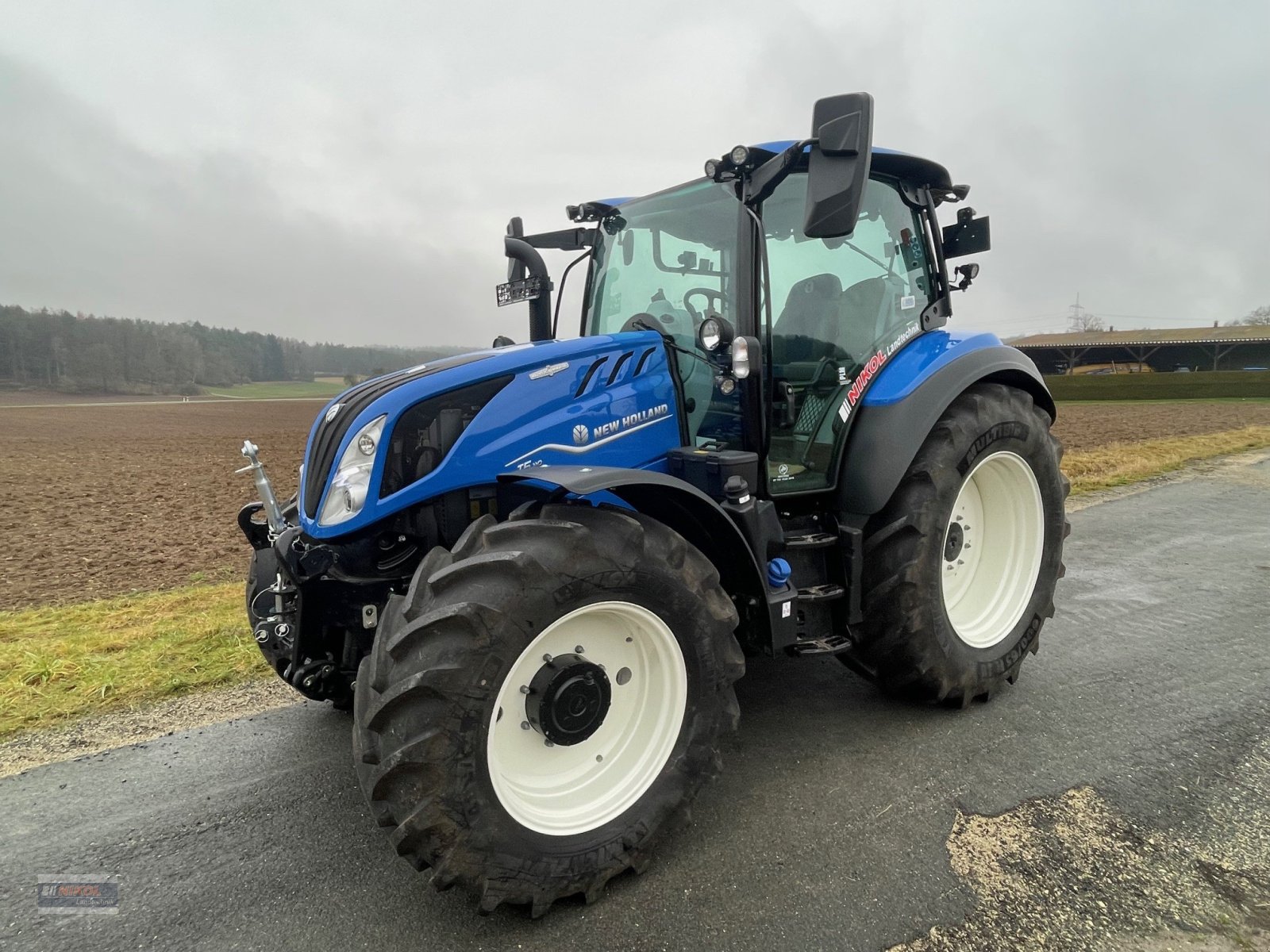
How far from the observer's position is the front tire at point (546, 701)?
1.91m

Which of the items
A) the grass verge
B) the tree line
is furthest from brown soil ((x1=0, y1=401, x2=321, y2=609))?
the tree line

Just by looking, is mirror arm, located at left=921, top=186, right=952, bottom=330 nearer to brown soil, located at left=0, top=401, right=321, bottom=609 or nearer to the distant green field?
brown soil, located at left=0, top=401, right=321, bottom=609

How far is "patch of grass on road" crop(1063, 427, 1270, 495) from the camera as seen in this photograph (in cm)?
1001

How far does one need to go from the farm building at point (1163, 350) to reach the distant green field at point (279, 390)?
53685mm

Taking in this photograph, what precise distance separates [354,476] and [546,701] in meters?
0.95

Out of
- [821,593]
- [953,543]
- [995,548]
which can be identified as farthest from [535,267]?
[995,548]

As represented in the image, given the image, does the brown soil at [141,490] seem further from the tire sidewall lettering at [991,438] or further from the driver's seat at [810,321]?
the tire sidewall lettering at [991,438]

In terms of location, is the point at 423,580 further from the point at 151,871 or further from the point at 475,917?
the point at 151,871

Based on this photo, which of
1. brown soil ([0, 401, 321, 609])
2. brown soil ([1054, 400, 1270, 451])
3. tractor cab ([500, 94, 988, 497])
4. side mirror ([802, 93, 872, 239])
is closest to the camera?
side mirror ([802, 93, 872, 239])

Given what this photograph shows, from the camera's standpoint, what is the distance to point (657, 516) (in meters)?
2.62

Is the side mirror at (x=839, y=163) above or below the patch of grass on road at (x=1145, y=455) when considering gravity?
above

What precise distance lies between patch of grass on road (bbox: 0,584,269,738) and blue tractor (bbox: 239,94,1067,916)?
1092 millimetres

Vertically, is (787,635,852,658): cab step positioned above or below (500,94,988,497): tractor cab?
below

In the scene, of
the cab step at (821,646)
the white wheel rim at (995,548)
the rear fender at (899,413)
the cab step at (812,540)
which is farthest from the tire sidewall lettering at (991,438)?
the cab step at (821,646)
